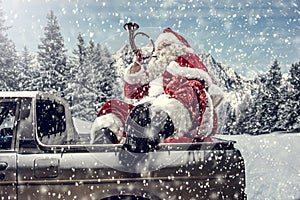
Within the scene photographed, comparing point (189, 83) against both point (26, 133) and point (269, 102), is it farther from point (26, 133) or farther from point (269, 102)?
point (269, 102)

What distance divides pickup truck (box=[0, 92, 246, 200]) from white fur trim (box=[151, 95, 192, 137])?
Answer: 0.92 feet

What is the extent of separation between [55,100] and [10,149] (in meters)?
1.09

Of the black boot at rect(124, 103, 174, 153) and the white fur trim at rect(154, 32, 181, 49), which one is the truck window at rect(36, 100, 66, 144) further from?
the white fur trim at rect(154, 32, 181, 49)

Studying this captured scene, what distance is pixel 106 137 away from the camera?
3.87 meters

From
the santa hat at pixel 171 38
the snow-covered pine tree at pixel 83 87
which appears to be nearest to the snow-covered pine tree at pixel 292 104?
the snow-covered pine tree at pixel 83 87

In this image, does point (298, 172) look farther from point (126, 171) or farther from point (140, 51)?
point (126, 171)

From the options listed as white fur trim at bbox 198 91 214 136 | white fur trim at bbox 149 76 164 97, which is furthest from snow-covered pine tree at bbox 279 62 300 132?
white fur trim at bbox 198 91 214 136

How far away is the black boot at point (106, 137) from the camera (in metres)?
3.86

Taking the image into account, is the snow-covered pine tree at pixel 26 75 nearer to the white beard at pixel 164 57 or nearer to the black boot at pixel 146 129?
the white beard at pixel 164 57

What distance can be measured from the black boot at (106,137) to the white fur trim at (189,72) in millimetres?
985

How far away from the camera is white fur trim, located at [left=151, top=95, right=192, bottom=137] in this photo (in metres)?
3.32

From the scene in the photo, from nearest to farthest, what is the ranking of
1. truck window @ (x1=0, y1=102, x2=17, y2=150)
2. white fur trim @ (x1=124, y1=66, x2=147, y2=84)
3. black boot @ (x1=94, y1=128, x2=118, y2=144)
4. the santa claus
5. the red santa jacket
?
the santa claus
the red santa jacket
black boot @ (x1=94, y1=128, x2=118, y2=144)
truck window @ (x1=0, y1=102, x2=17, y2=150)
white fur trim @ (x1=124, y1=66, x2=147, y2=84)

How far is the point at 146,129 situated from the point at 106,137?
84 centimetres

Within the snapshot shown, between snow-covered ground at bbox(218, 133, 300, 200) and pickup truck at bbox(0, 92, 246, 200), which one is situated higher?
pickup truck at bbox(0, 92, 246, 200)
